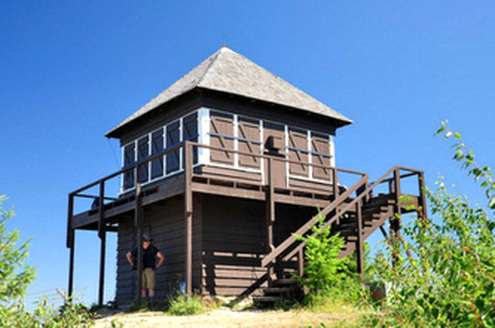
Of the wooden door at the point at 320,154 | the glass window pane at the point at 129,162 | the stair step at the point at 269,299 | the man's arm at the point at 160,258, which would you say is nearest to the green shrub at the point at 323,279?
the stair step at the point at 269,299

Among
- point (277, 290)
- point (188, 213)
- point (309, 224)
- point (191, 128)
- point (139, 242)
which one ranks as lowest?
point (277, 290)

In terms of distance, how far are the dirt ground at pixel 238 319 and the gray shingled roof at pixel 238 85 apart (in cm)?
737

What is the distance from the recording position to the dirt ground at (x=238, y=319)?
12102 mm

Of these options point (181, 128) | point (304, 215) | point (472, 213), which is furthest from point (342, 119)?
point (472, 213)

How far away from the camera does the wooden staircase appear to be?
16.1 metres

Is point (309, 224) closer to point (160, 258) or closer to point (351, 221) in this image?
point (351, 221)

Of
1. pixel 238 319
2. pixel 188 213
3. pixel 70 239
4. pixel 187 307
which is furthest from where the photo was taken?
pixel 70 239

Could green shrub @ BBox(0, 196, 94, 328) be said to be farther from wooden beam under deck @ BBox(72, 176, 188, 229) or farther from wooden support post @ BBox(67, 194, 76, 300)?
wooden support post @ BBox(67, 194, 76, 300)

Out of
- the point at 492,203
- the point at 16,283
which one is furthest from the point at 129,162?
the point at 492,203

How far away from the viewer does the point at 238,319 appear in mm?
13258

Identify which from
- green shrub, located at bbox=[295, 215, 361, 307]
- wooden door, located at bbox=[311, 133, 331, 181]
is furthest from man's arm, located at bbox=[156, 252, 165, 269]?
wooden door, located at bbox=[311, 133, 331, 181]

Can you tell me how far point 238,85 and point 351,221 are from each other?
5827mm

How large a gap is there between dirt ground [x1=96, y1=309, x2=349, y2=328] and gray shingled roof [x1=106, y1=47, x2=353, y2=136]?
7.37 m

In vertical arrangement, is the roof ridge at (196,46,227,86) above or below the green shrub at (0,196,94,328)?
above
